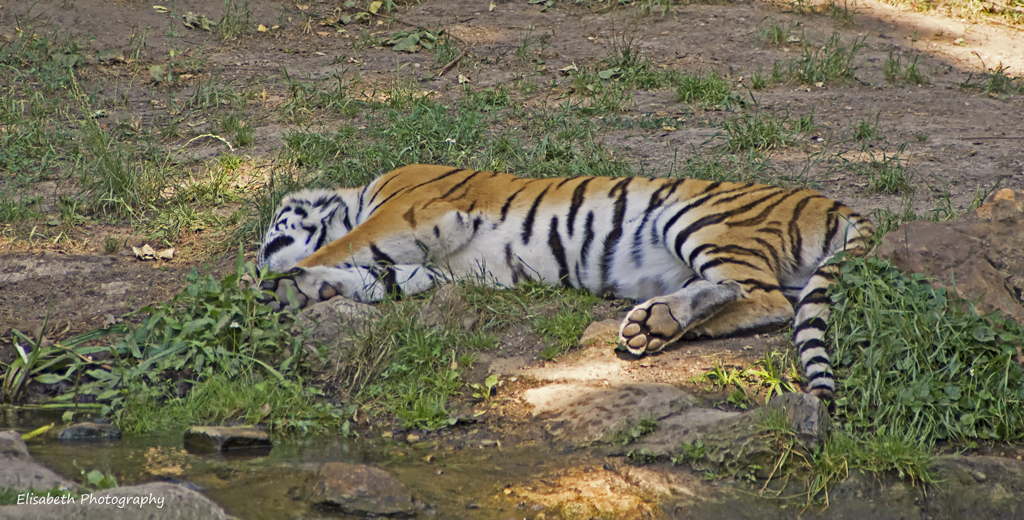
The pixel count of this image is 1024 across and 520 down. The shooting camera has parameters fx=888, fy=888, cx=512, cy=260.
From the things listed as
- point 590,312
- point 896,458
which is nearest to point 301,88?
point 590,312

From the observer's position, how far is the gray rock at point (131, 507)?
1938 millimetres

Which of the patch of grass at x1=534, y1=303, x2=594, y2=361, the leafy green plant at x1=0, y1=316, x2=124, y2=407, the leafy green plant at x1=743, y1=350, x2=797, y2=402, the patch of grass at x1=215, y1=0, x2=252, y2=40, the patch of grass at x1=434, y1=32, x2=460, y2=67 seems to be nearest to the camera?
the leafy green plant at x1=743, y1=350, x2=797, y2=402

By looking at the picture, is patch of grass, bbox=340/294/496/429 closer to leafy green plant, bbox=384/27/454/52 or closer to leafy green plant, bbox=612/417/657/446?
leafy green plant, bbox=612/417/657/446

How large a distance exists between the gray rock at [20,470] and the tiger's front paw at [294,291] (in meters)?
1.14

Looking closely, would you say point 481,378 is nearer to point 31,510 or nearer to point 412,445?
point 412,445

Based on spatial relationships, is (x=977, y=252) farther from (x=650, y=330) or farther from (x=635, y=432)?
(x=635, y=432)

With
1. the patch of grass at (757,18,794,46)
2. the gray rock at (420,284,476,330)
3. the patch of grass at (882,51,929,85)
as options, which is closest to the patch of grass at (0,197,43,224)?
the gray rock at (420,284,476,330)

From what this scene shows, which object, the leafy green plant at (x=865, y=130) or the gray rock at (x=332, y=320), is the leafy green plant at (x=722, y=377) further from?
the leafy green plant at (x=865, y=130)

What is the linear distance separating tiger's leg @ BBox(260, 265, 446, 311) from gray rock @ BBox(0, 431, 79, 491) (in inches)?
45.3

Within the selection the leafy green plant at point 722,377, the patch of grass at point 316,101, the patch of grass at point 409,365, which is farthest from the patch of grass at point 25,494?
the patch of grass at point 316,101

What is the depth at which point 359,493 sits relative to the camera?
7.93 ft

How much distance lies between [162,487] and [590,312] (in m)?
2.09

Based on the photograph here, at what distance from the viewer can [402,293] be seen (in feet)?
13.0

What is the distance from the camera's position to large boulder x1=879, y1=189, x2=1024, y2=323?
317 cm
